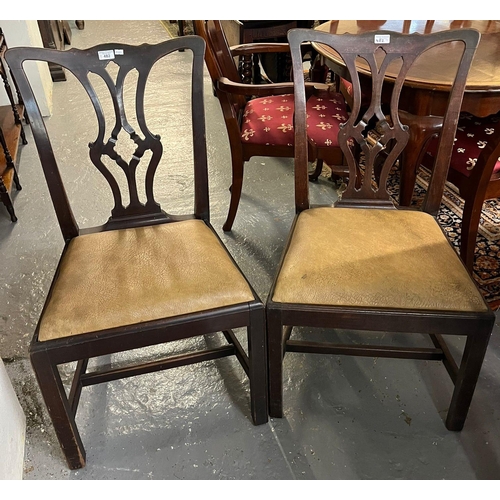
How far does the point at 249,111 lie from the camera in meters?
2.09

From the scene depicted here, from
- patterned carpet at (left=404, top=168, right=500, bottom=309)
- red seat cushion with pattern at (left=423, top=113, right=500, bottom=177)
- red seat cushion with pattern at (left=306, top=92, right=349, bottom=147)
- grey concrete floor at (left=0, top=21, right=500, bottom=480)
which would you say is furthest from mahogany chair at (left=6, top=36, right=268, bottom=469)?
patterned carpet at (left=404, top=168, right=500, bottom=309)

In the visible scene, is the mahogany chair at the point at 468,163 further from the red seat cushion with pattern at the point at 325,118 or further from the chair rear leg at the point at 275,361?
the chair rear leg at the point at 275,361

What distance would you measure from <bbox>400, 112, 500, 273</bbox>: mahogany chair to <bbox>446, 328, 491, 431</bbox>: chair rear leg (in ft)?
2.20

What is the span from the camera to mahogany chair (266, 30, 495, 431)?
1119mm

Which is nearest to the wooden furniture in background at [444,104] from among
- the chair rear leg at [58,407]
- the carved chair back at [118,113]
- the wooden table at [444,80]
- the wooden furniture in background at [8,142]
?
the wooden table at [444,80]

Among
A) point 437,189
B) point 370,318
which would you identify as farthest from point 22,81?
point 437,189

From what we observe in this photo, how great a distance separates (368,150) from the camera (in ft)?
4.59

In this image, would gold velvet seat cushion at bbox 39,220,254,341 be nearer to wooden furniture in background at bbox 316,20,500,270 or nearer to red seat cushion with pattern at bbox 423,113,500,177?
wooden furniture in background at bbox 316,20,500,270

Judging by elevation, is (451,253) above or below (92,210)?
above

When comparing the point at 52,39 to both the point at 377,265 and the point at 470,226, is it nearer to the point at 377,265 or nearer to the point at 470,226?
the point at 470,226

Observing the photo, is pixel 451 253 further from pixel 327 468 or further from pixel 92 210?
pixel 92 210

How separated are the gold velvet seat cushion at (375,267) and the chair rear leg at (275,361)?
6 cm

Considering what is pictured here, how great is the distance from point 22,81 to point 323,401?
1198 millimetres

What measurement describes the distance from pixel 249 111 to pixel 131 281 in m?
1.19
